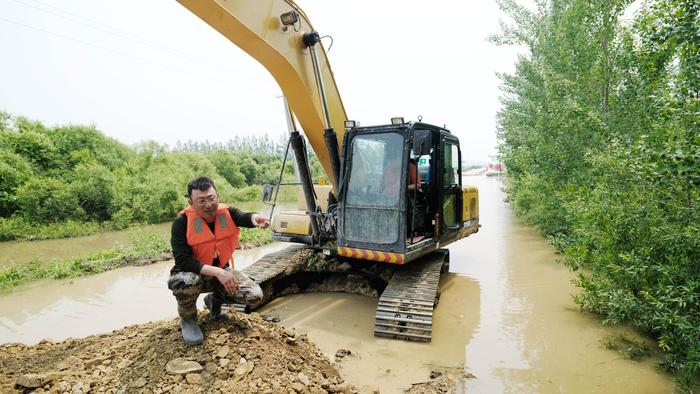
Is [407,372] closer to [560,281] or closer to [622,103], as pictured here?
[560,281]

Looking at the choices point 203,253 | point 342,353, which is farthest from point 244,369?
point 342,353

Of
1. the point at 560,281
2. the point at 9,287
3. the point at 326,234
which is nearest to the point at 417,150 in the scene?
the point at 326,234

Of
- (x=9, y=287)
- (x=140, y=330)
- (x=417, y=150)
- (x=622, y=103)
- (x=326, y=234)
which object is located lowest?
(x=9, y=287)

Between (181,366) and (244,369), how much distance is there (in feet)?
1.43

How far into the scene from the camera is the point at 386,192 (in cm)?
497

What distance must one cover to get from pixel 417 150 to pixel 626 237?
2401 mm

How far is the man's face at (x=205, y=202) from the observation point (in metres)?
3.05

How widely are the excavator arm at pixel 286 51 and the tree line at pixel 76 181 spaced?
1096 centimetres

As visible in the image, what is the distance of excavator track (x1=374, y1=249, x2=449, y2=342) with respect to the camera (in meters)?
4.35

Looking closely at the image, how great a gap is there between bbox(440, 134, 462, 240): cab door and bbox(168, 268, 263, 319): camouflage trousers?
3206 millimetres

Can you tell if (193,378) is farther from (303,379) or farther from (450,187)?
(450,187)

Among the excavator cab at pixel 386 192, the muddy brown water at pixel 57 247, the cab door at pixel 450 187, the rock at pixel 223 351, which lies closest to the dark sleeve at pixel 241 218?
the rock at pixel 223 351

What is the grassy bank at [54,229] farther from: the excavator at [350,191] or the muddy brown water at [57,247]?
the excavator at [350,191]

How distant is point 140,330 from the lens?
370cm
